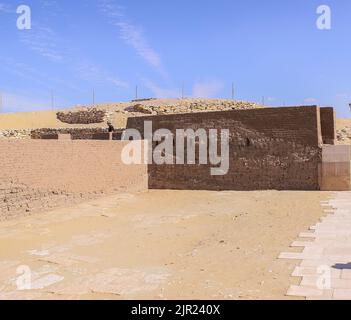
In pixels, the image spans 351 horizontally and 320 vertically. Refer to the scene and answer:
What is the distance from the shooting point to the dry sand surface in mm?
5504

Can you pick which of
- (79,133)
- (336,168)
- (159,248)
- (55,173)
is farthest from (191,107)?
(159,248)

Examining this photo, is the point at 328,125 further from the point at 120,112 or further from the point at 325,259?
the point at 120,112

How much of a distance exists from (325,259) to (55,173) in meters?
8.07

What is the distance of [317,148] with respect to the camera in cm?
1440

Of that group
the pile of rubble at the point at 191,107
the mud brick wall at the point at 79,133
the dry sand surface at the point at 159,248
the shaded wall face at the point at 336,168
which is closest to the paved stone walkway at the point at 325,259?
the dry sand surface at the point at 159,248

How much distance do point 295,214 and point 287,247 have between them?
3.40 m

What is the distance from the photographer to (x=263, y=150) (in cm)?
1521

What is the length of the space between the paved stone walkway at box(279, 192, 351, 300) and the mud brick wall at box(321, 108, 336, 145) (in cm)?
569

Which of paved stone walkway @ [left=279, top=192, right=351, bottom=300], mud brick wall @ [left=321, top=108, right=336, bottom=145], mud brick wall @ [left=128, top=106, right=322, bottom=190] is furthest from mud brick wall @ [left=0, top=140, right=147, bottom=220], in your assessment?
mud brick wall @ [left=321, top=108, right=336, bottom=145]

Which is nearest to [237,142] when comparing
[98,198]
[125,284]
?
[98,198]

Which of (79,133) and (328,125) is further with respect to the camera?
(79,133)

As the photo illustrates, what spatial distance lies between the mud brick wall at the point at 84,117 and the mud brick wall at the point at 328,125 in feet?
68.8
